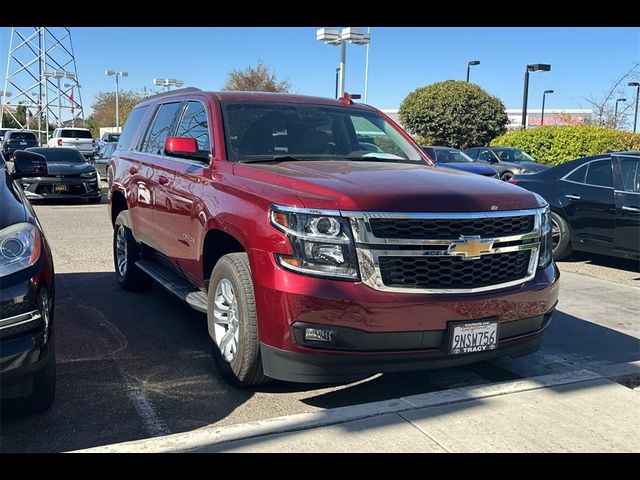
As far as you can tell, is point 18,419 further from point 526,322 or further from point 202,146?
point 526,322

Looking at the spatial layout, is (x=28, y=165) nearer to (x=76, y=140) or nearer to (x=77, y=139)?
(x=76, y=140)

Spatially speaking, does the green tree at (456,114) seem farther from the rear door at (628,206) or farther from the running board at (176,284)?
the running board at (176,284)

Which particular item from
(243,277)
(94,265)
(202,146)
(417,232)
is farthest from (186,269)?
(94,265)

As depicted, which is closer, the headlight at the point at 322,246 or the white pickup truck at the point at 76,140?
the headlight at the point at 322,246

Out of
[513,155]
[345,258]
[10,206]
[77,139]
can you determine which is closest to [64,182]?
[10,206]

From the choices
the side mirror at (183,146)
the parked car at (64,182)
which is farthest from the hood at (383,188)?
the parked car at (64,182)

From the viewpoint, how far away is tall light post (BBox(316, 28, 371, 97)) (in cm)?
2248

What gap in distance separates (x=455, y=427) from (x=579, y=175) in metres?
6.70

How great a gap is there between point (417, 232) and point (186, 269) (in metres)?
2.19

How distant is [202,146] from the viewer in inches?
194

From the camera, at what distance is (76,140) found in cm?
3381

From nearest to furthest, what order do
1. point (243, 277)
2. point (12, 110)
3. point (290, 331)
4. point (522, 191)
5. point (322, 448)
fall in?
point (322, 448)
point (290, 331)
point (243, 277)
point (522, 191)
point (12, 110)

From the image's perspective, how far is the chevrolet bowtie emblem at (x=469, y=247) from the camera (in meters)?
3.63

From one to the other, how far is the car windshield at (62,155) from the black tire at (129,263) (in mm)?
10629
